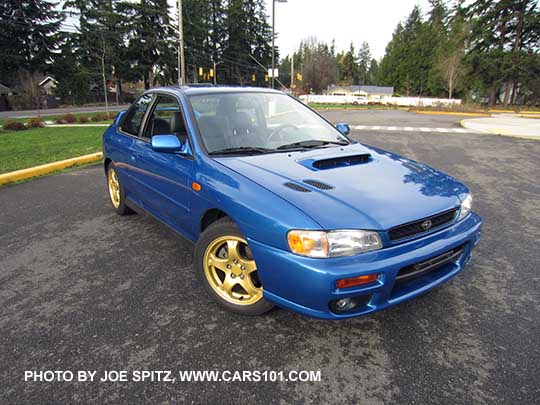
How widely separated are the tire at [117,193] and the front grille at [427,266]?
3.28 m

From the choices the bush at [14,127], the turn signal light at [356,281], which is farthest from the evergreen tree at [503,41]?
the turn signal light at [356,281]

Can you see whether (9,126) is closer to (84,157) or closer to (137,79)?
(84,157)

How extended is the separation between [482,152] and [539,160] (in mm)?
1272

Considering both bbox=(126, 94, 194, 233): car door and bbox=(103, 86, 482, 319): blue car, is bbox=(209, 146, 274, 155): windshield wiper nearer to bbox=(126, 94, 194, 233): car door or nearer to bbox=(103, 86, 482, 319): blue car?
bbox=(103, 86, 482, 319): blue car

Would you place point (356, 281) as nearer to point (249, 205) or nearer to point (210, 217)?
point (249, 205)

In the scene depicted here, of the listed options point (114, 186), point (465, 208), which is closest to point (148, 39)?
point (114, 186)

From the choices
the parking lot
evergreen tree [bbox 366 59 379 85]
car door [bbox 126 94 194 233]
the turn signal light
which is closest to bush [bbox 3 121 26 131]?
the parking lot

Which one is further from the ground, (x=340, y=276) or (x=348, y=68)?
(x=348, y=68)

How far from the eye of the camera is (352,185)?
2.34 metres

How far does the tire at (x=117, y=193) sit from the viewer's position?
13.9 ft

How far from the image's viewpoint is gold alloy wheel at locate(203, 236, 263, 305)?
240cm

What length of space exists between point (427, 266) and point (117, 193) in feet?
12.1

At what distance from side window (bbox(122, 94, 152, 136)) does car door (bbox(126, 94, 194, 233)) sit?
16 centimetres

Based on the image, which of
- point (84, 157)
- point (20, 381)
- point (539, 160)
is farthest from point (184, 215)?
point (539, 160)
